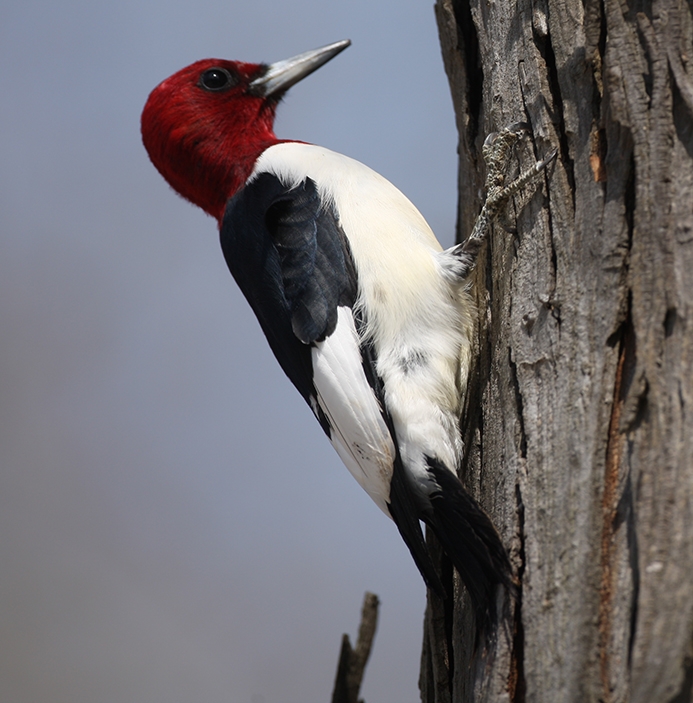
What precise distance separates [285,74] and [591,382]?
225 centimetres

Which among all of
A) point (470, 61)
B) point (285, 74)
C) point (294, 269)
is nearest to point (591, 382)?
point (294, 269)

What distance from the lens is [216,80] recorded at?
3.25 metres

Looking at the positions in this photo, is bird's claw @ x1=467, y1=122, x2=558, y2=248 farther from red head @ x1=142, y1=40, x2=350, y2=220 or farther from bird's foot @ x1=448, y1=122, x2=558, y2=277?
red head @ x1=142, y1=40, x2=350, y2=220

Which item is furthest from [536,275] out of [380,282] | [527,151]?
[380,282]

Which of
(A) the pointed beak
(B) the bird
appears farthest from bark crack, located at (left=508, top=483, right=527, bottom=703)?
(A) the pointed beak

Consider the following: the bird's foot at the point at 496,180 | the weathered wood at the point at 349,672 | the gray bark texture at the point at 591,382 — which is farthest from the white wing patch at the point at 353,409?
the weathered wood at the point at 349,672

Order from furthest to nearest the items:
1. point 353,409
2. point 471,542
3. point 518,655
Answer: point 353,409, point 471,542, point 518,655

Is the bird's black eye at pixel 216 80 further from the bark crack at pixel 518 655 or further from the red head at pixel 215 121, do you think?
the bark crack at pixel 518 655

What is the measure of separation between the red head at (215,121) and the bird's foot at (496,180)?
0.90 m

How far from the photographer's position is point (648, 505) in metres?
1.33

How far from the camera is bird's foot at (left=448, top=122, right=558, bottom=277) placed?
6.55 feet

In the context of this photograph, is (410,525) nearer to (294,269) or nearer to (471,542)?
(471,542)

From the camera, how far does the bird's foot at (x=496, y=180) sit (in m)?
2.00

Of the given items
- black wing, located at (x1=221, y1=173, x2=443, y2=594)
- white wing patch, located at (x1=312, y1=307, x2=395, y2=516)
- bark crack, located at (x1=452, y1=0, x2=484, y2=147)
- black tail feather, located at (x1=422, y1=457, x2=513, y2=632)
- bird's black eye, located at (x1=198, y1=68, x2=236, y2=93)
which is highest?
bird's black eye, located at (x1=198, y1=68, x2=236, y2=93)
